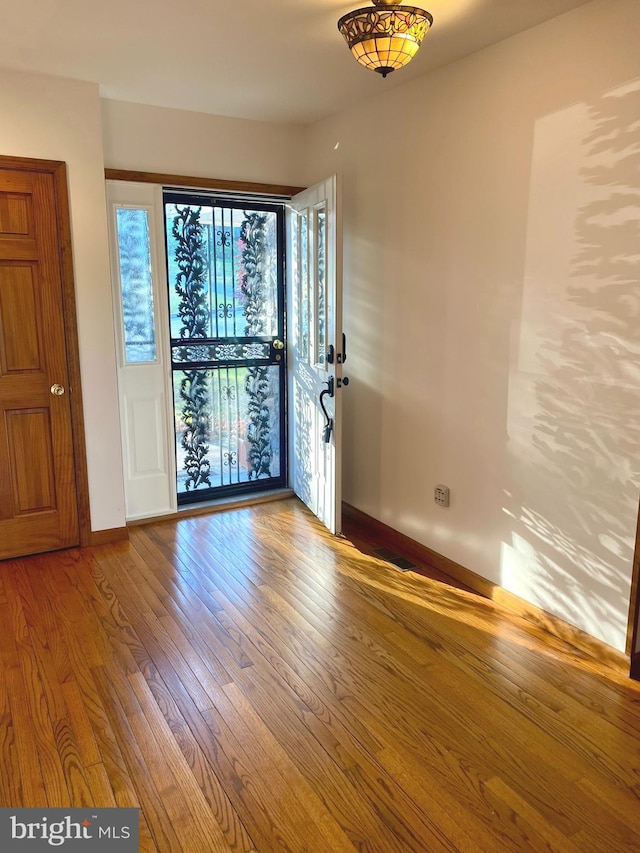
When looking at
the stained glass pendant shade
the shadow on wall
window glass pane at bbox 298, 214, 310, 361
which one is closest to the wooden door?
window glass pane at bbox 298, 214, 310, 361

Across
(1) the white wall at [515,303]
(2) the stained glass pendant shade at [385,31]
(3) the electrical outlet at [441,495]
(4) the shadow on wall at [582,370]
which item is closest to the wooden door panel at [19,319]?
(1) the white wall at [515,303]

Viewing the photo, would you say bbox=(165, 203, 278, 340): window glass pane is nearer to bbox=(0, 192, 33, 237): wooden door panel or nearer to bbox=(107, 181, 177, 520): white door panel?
bbox=(107, 181, 177, 520): white door panel

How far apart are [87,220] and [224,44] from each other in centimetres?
120

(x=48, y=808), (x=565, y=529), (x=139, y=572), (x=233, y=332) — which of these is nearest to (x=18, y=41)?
(x=233, y=332)

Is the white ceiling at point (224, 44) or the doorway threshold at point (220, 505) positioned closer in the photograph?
the white ceiling at point (224, 44)

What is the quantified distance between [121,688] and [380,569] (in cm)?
150

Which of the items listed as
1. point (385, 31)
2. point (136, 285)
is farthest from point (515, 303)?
point (136, 285)

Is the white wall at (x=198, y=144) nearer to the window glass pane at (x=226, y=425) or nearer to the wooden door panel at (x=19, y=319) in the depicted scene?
the wooden door panel at (x=19, y=319)

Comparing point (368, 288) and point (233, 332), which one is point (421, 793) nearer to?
point (368, 288)

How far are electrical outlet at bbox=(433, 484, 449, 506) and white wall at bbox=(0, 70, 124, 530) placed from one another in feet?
6.06

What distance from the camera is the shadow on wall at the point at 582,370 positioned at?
2330 mm

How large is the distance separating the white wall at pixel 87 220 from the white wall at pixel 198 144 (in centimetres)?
32

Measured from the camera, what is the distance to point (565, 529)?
104 inches

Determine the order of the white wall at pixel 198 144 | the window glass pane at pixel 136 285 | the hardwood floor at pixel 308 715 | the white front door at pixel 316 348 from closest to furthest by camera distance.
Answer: the hardwood floor at pixel 308 715
the white front door at pixel 316 348
the white wall at pixel 198 144
the window glass pane at pixel 136 285
